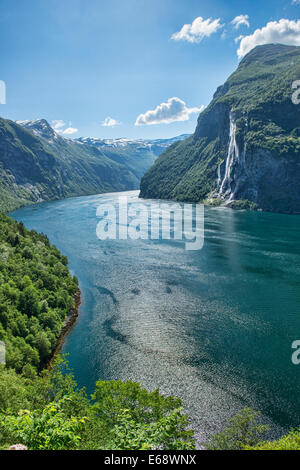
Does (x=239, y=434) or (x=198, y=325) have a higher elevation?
(x=198, y=325)

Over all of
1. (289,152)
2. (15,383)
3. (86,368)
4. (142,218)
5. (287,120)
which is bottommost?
(86,368)

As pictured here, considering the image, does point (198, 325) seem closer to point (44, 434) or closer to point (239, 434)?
point (239, 434)

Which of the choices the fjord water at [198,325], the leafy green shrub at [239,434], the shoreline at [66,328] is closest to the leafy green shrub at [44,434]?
the leafy green shrub at [239,434]

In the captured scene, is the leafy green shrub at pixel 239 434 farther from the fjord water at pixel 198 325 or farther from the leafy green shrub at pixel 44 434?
the leafy green shrub at pixel 44 434

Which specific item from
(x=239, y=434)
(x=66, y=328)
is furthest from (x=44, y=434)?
(x=66, y=328)

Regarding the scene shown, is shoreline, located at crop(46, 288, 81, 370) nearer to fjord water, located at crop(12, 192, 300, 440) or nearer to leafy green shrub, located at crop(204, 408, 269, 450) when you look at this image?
fjord water, located at crop(12, 192, 300, 440)
